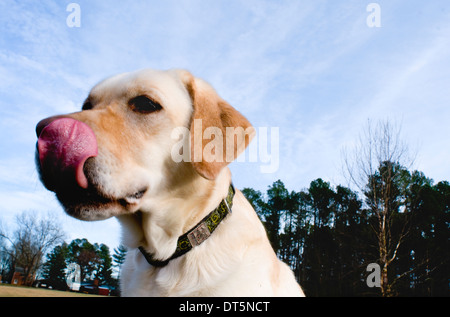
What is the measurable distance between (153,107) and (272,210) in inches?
1328

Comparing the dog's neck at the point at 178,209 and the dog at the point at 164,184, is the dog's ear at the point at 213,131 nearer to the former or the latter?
the dog at the point at 164,184

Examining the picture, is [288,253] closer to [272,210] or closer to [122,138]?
[272,210]

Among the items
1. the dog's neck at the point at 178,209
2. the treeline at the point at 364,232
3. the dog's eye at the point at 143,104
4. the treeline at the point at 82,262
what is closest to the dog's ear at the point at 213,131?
the dog's neck at the point at 178,209

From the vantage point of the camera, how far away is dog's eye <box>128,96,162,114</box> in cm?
239

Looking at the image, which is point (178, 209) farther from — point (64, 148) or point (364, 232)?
point (364, 232)

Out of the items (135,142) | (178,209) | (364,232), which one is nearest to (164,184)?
(178,209)

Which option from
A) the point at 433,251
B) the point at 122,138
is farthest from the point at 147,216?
the point at 433,251

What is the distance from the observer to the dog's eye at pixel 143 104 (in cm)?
239

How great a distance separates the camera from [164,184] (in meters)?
2.28

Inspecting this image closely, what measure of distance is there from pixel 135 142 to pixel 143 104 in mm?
344

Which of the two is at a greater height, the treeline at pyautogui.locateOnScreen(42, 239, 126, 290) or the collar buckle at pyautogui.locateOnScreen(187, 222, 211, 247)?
the treeline at pyautogui.locateOnScreen(42, 239, 126, 290)
